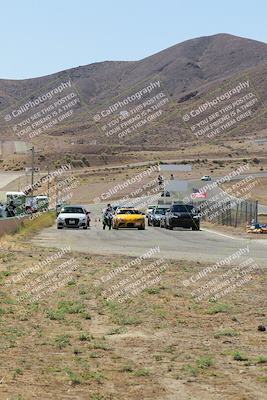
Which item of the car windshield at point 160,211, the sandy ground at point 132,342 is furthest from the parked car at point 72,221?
the sandy ground at point 132,342

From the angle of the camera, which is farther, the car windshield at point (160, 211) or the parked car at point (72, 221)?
the car windshield at point (160, 211)

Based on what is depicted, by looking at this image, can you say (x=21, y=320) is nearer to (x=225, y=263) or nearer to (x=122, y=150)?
(x=225, y=263)

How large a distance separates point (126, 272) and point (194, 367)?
9887 millimetres

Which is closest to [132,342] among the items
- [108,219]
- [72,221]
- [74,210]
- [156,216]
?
[72,221]

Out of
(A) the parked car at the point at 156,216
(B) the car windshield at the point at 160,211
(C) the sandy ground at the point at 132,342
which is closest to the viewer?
(C) the sandy ground at the point at 132,342

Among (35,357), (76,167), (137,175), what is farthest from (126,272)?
(76,167)

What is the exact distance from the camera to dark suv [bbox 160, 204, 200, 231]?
45.4 meters

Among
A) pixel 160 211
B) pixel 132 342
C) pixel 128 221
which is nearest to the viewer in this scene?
pixel 132 342

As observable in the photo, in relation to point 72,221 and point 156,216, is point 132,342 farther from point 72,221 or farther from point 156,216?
point 156,216

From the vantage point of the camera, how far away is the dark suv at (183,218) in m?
45.4

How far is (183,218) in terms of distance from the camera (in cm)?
4572

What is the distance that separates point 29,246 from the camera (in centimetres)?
2761

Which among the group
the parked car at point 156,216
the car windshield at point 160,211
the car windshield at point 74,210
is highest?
the car windshield at point 74,210

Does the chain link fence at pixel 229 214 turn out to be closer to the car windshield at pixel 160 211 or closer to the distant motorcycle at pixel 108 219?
the car windshield at pixel 160 211
